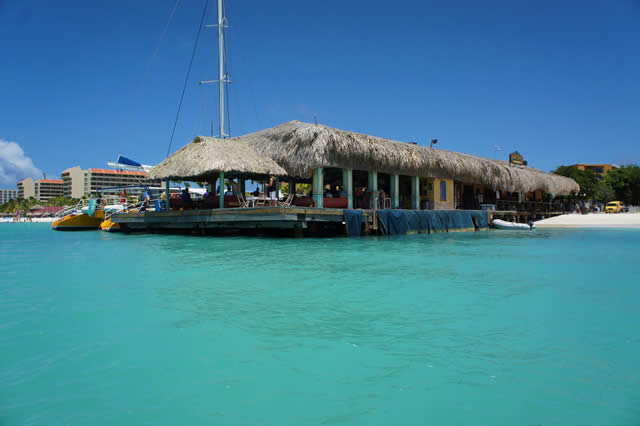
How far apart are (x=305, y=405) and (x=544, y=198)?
131ft

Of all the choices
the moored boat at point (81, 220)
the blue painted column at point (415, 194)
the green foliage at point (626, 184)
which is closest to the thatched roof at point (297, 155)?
the blue painted column at point (415, 194)

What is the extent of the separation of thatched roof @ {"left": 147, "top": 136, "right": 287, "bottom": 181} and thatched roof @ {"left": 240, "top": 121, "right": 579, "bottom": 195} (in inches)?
30.8

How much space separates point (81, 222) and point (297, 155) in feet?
54.0

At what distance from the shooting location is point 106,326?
4516mm

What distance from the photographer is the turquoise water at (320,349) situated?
2.80 metres

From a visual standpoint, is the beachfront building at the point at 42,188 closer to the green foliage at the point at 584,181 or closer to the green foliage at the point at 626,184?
the green foliage at the point at 584,181

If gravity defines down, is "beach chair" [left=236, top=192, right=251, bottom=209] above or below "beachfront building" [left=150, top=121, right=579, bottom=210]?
below

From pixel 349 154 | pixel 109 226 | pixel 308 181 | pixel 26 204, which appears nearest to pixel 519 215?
pixel 308 181

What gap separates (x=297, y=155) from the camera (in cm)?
1695

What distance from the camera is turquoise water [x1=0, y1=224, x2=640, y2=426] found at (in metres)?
2.80

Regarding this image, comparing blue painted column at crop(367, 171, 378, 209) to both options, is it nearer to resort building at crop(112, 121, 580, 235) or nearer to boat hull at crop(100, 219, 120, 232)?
resort building at crop(112, 121, 580, 235)

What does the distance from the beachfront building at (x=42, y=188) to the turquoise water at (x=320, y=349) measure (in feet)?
577

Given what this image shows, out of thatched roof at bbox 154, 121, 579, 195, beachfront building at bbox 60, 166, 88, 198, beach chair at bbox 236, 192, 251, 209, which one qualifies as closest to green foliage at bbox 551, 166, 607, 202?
thatched roof at bbox 154, 121, 579, 195

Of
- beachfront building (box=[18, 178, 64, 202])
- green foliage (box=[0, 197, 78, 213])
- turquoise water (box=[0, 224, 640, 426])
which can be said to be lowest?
turquoise water (box=[0, 224, 640, 426])
